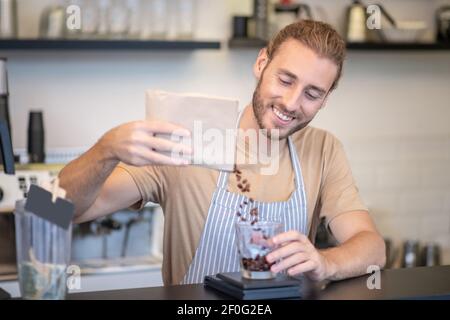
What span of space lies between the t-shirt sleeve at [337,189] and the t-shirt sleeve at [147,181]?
52cm

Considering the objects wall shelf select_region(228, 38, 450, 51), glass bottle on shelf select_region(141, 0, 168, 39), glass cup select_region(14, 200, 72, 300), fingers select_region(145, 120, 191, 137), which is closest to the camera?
glass cup select_region(14, 200, 72, 300)

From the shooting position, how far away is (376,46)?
13.6ft

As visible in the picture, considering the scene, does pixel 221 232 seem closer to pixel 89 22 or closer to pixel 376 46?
pixel 89 22

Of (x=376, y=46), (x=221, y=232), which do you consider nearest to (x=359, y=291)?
(x=221, y=232)

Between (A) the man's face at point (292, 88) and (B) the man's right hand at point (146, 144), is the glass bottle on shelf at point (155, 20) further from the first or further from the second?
(B) the man's right hand at point (146, 144)

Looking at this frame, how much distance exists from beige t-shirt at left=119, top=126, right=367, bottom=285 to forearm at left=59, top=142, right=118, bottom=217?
8.5 inches

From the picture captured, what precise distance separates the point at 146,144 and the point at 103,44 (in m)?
1.95

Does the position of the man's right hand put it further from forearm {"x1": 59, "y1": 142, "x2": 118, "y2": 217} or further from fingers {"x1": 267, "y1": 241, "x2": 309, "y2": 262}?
fingers {"x1": 267, "y1": 241, "x2": 309, "y2": 262}

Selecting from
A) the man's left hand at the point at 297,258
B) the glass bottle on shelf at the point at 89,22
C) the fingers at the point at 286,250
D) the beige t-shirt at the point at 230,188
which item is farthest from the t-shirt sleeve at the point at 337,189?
the glass bottle on shelf at the point at 89,22

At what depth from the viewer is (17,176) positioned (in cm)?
327

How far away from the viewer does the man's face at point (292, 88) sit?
2.28 m

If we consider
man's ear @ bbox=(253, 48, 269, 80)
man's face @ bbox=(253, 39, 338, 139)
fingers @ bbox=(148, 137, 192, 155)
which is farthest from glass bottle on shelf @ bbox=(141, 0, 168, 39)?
fingers @ bbox=(148, 137, 192, 155)

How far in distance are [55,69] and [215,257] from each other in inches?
68.4

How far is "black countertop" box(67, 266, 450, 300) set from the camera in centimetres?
179
